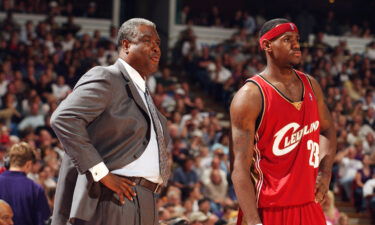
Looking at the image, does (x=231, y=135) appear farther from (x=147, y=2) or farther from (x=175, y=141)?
(x=147, y=2)

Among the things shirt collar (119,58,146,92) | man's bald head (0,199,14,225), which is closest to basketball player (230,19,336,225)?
shirt collar (119,58,146,92)

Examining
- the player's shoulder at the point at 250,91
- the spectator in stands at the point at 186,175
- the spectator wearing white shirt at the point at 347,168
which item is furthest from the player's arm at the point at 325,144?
the spectator wearing white shirt at the point at 347,168

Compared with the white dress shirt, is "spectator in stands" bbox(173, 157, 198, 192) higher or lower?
lower

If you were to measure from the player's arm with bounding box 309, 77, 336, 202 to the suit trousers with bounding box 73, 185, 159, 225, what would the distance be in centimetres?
112

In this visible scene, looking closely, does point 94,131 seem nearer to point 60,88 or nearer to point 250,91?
point 250,91

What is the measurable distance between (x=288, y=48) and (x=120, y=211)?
1.32m

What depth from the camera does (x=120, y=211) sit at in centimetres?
331

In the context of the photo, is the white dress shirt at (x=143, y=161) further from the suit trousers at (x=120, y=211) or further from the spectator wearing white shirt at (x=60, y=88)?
the spectator wearing white shirt at (x=60, y=88)

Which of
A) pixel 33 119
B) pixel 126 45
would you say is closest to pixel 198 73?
pixel 33 119

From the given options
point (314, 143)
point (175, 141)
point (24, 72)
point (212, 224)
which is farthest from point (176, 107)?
point (314, 143)

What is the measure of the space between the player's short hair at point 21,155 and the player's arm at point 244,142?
5.70ft

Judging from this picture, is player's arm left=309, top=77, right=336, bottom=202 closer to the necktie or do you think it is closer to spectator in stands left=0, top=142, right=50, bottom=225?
the necktie

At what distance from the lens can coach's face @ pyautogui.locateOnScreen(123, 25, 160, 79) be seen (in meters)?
3.49

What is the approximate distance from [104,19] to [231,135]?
1362 centimetres
